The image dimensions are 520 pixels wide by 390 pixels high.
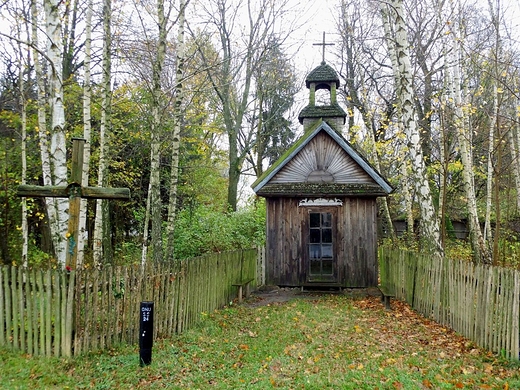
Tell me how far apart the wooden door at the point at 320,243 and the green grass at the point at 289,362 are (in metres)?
4.02

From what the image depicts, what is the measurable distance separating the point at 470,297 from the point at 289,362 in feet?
12.4

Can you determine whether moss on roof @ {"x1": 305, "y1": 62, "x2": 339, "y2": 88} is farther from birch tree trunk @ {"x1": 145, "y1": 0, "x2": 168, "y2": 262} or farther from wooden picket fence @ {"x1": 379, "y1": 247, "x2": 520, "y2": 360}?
wooden picket fence @ {"x1": 379, "y1": 247, "x2": 520, "y2": 360}

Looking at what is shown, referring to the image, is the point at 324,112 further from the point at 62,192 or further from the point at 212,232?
the point at 62,192

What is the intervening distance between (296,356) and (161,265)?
306 centimetres

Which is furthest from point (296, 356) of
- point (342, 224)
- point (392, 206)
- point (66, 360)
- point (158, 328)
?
point (392, 206)

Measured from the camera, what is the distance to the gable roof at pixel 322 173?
12.5m

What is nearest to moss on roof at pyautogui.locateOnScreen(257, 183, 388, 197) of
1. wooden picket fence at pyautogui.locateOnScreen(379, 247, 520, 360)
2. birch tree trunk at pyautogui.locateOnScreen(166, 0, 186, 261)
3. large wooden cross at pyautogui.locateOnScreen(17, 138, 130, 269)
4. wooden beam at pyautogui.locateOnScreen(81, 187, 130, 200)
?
wooden picket fence at pyautogui.locateOnScreen(379, 247, 520, 360)

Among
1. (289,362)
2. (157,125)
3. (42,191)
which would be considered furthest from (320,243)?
(42,191)

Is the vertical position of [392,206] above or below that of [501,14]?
below

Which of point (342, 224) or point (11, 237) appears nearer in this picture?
point (342, 224)

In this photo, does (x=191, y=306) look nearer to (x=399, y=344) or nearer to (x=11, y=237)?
(x=399, y=344)

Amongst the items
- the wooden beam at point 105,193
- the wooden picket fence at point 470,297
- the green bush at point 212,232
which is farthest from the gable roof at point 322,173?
the wooden beam at point 105,193

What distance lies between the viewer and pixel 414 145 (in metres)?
10.2

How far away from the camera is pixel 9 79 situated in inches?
598
